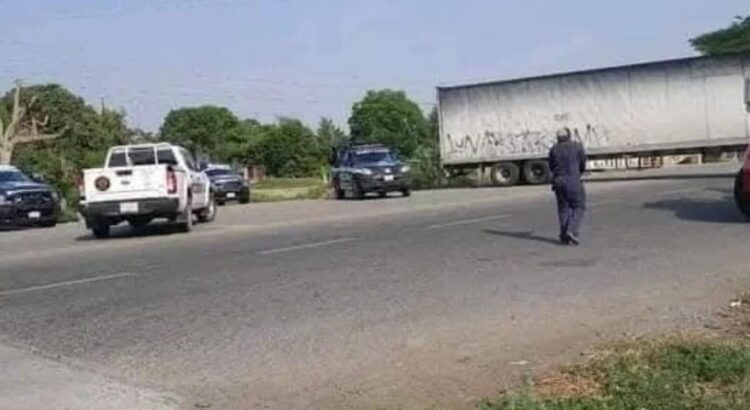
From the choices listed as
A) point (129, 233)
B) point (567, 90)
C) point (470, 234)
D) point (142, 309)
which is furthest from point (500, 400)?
point (567, 90)

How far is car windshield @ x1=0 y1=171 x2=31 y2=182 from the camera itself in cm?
3284

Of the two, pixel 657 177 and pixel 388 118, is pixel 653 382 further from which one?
pixel 388 118

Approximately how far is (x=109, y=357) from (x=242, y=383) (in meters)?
1.68

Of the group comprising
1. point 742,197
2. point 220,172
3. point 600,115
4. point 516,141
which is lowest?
point 742,197

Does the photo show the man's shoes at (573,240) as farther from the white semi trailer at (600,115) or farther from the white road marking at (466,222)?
the white semi trailer at (600,115)

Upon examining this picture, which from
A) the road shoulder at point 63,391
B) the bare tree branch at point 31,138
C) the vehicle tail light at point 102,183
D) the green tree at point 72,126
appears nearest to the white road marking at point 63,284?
the road shoulder at point 63,391

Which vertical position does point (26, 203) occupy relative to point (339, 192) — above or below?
above

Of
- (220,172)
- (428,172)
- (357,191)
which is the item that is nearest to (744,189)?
(357,191)

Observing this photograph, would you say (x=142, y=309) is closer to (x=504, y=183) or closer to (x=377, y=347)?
(x=377, y=347)

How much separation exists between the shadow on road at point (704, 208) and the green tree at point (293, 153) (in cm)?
6887

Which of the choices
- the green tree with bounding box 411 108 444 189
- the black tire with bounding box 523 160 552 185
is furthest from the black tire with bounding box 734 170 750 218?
the green tree with bounding box 411 108 444 189

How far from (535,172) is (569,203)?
27997mm

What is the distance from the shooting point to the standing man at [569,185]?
1620cm

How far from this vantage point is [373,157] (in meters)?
40.2
